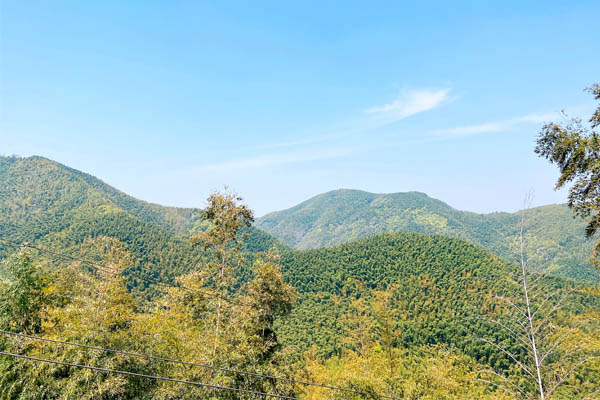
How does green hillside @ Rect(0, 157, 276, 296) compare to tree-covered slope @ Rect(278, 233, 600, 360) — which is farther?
green hillside @ Rect(0, 157, 276, 296)

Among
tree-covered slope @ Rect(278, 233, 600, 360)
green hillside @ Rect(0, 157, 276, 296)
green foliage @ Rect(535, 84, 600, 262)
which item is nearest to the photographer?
green foliage @ Rect(535, 84, 600, 262)

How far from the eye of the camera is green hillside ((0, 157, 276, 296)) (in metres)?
81.2

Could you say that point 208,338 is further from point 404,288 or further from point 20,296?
point 404,288

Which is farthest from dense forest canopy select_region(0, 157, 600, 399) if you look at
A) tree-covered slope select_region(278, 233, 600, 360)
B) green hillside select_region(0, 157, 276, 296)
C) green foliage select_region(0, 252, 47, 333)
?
green hillside select_region(0, 157, 276, 296)

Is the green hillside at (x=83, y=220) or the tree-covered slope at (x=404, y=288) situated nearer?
the tree-covered slope at (x=404, y=288)

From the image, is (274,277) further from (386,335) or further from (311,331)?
(311,331)

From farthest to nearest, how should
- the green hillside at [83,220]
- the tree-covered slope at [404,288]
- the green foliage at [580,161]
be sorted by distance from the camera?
the green hillside at [83,220]
the tree-covered slope at [404,288]
the green foliage at [580,161]

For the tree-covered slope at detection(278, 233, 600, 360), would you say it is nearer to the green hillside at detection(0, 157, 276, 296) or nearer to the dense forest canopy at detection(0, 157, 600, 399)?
the dense forest canopy at detection(0, 157, 600, 399)

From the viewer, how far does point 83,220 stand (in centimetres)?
9700

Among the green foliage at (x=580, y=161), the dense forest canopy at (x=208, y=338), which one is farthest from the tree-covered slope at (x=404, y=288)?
the green foliage at (x=580, y=161)

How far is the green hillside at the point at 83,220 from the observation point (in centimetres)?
8125

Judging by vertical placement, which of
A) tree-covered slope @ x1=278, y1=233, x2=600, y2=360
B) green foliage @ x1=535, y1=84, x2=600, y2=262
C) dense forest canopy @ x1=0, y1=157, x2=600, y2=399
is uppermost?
green foliage @ x1=535, y1=84, x2=600, y2=262

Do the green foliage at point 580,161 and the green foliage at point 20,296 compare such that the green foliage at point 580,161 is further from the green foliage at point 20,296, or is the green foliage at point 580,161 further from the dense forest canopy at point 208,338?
the green foliage at point 20,296

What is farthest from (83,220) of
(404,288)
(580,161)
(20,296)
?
(580,161)
